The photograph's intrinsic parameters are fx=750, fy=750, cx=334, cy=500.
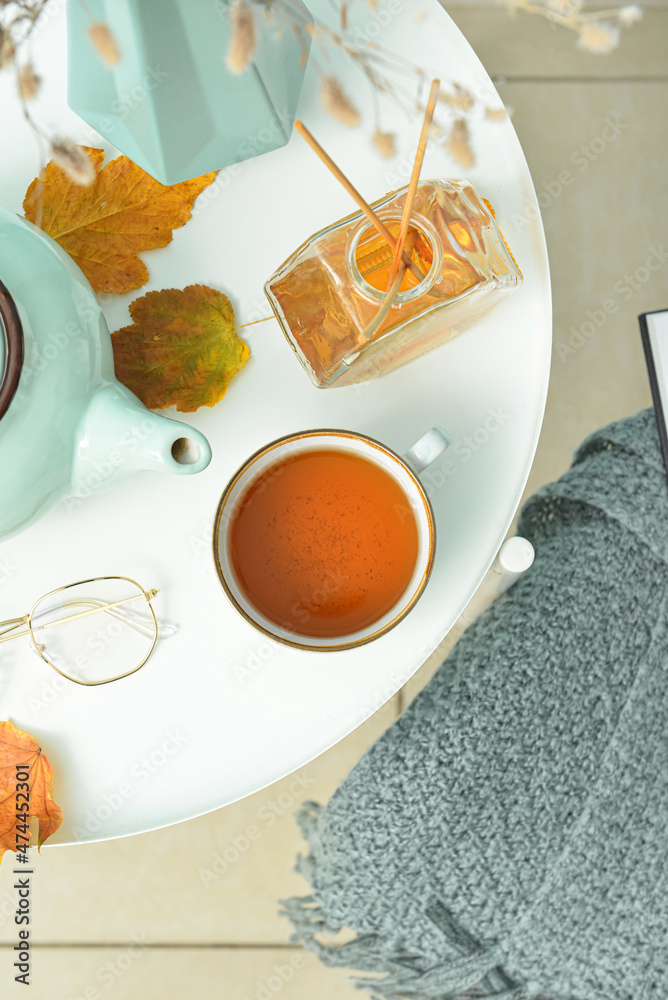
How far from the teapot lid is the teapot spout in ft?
0.20

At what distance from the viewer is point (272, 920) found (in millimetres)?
1125

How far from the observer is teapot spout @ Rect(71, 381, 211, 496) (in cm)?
50

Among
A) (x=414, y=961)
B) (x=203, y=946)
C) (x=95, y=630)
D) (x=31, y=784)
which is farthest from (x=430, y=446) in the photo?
(x=203, y=946)

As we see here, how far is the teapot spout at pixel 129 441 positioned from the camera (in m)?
0.50

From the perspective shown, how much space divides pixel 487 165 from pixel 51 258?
38 cm

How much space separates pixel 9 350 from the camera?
1.53 feet

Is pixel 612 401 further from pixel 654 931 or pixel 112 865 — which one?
pixel 112 865

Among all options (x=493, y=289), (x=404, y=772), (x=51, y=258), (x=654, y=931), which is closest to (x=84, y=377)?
(x=51, y=258)

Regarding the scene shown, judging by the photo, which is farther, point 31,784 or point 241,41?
point 31,784

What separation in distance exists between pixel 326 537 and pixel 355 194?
0.26 meters

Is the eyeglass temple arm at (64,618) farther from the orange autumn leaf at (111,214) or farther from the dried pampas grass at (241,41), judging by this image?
the dried pampas grass at (241,41)

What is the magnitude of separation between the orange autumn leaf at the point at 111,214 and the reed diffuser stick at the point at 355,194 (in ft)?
0.53

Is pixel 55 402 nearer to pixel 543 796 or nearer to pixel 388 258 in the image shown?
pixel 388 258

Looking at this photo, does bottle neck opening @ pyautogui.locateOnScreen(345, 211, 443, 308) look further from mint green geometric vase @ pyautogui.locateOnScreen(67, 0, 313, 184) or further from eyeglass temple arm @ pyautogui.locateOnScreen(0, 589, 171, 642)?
eyeglass temple arm @ pyautogui.locateOnScreen(0, 589, 171, 642)
